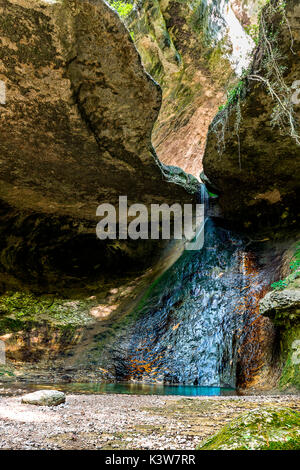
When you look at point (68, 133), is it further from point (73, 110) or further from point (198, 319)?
point (198, 319)

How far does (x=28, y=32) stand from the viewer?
12.7 ft

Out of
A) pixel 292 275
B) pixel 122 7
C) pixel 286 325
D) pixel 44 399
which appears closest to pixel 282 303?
pixel 286 325

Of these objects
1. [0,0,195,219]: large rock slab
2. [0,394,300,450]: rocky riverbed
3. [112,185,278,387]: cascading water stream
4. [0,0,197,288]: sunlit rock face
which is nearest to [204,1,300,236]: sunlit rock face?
[112,185,278,387]: cascading water stream

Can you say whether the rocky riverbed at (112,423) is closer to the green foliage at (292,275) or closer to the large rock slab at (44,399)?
the large rock slab at (44,399)

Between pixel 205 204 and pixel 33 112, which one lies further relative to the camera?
pixel 205 204

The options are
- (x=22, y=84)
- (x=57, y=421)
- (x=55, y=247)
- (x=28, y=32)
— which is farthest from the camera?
(x=55, y=247)

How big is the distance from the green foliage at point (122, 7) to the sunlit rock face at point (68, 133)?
15.7 ft

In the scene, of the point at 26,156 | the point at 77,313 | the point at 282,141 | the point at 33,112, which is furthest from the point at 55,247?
the point at 282,141

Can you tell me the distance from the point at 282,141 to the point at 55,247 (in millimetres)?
6319

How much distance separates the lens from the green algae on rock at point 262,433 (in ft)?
3.58

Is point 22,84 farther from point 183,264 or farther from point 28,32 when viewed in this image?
point 183,264

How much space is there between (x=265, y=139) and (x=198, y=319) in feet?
13.5

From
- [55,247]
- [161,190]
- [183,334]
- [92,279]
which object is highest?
[161,190]

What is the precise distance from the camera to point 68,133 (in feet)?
17.7
